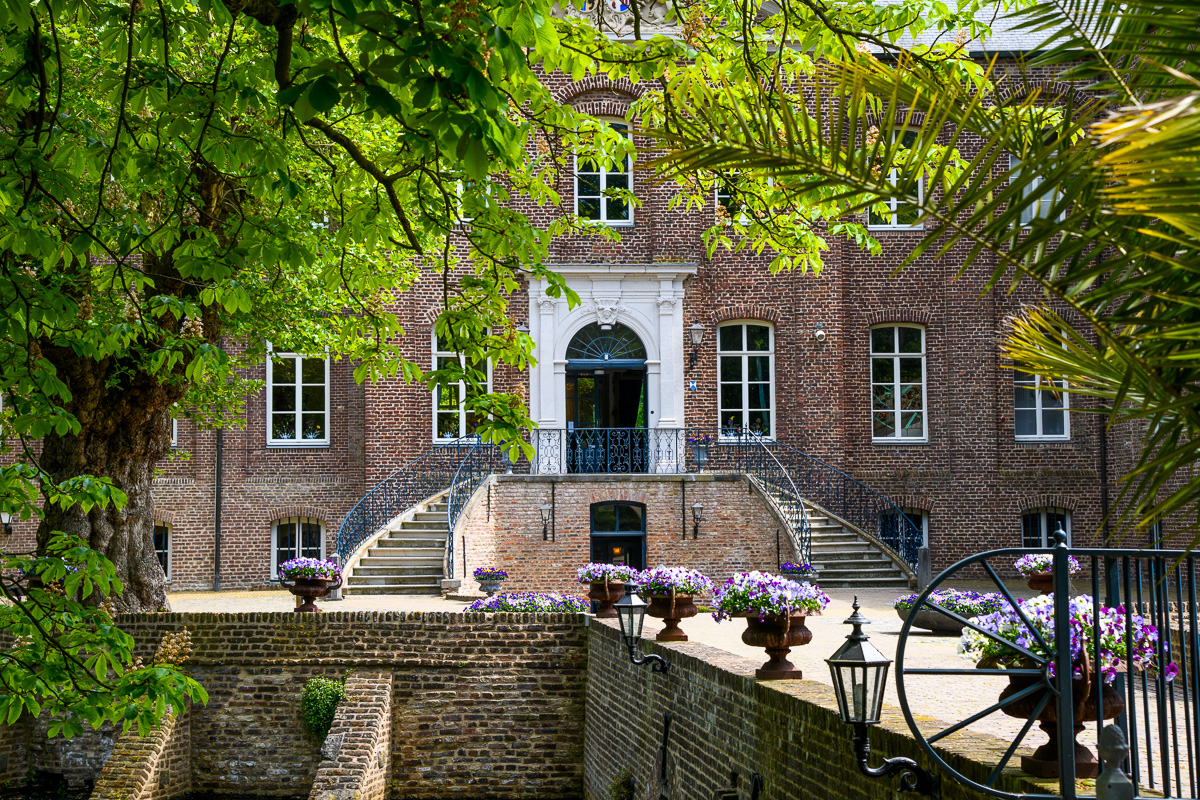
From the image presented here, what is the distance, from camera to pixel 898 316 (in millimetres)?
19500

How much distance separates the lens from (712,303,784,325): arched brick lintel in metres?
19.4

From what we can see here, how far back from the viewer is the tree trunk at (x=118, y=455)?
1174 cm

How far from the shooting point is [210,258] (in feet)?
14.5

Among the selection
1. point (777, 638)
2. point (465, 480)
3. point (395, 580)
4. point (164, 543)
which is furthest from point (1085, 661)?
point (164, 543)

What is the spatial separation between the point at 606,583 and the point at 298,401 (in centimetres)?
1008

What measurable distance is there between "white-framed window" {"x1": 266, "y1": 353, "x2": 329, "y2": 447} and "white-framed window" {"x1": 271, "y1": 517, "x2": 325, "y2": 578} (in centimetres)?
139

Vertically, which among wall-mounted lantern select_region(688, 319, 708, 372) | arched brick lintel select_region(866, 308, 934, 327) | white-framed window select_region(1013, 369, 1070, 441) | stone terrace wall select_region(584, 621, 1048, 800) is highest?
arched brick lintel select_region(866, 308, 934, 327)

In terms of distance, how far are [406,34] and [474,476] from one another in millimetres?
15288

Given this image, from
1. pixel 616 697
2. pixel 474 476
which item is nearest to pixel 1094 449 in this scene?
pixel 474 476

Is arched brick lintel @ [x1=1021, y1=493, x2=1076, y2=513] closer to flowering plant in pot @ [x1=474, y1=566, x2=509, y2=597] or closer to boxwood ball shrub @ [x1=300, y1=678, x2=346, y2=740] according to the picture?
flowering plant in pot @ [x1=474, y1=566, x2=509, y2=597]

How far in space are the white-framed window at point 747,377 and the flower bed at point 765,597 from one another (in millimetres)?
12201

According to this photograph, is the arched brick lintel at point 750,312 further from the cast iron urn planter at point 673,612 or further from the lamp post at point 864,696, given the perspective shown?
the lamp post at point 864,696

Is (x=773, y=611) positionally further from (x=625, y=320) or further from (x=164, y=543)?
(x=164, y=543)

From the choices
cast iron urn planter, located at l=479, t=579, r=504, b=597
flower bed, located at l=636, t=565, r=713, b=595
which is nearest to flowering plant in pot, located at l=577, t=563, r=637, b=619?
flower bed, located at l=636, t=565, r=713, b=595
